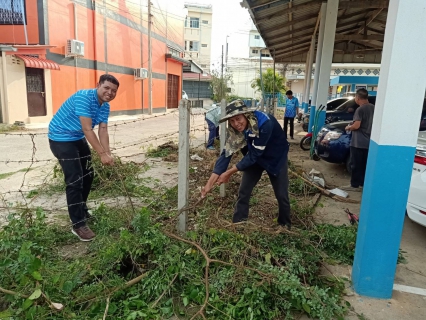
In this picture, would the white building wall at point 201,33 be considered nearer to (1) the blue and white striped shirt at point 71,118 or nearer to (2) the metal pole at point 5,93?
(2) the metal pole at point 5,93

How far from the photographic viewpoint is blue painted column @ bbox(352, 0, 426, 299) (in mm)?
2254

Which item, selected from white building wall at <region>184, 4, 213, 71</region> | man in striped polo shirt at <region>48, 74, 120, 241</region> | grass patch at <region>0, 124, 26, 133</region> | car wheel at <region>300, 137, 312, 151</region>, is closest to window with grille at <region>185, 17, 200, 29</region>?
white building wall at <region>184, 4, 213, 71</region>

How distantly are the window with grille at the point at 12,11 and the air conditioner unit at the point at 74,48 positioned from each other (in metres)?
1.94

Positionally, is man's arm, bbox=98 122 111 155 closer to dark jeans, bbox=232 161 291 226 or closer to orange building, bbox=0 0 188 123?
dark jeans, bbox=232 161 291 226

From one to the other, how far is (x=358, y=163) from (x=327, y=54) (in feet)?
14.7

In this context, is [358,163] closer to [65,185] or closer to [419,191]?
[419,191]

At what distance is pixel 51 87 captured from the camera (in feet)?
46.7

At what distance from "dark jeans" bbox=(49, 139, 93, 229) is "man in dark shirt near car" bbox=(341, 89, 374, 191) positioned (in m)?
4.21

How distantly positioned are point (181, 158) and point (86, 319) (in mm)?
1530

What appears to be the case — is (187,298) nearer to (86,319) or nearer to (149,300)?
(149,300)

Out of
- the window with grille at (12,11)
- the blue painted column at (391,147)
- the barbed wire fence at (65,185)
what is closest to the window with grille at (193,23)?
the window with grille at (12,11)

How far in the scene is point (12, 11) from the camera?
13.0m

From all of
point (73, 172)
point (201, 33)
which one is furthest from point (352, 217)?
point (201, 33)

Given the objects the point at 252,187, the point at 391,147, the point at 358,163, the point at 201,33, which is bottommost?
the point at 358,163
